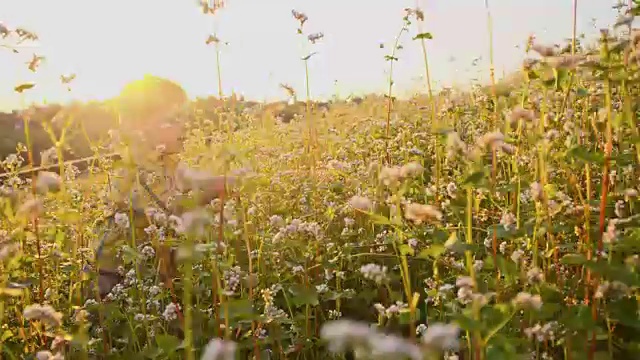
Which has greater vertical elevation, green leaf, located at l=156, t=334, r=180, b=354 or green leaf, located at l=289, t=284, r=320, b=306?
green leaf, located at l=289, t=284, r=320, b=306

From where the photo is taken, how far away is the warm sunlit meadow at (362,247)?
1856 millimetres

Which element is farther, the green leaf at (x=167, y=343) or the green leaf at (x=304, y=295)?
the green leaf at (x=304, y=295)

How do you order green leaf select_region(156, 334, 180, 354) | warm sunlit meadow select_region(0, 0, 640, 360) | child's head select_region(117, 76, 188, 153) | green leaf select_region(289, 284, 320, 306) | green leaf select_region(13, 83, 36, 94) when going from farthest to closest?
child's head select_region(117, 76, 188, 153), green leaf select_region(13, 83, 36, 94), green leaf select_region(289, 284, 320, 306), green leaf select_region(156, 334, 180, 354), warm sunlit meadow select_region(0, 0, 640, 360)

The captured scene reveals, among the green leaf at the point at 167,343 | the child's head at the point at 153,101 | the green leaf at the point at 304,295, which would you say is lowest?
the green leaf at the point at 167,343

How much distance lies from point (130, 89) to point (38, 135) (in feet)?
6.45

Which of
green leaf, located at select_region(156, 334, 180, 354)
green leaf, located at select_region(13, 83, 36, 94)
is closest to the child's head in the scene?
green leaf, located at select_region(13, 83, 36, 94)

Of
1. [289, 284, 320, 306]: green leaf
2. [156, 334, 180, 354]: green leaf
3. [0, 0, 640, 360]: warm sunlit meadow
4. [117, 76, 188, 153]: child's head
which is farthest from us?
[117, 76, 188, 153]: child's head

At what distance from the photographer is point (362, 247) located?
3293 mm

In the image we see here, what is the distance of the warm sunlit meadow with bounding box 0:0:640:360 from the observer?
1856mm

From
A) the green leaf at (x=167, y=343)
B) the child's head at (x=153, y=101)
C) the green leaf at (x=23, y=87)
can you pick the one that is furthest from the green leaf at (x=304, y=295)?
the child's head at (x=153, y=101)

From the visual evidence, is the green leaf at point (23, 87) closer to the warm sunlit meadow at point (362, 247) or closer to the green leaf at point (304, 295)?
the warm sunlit meadow at point (362, 247)

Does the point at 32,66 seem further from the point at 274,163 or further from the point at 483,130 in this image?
the point at 483,130

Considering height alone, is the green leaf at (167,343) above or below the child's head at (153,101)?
below

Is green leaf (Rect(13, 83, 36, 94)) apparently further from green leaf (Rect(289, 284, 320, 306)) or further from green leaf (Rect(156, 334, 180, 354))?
green leaf (Rect(289, 284, 320, 306))
